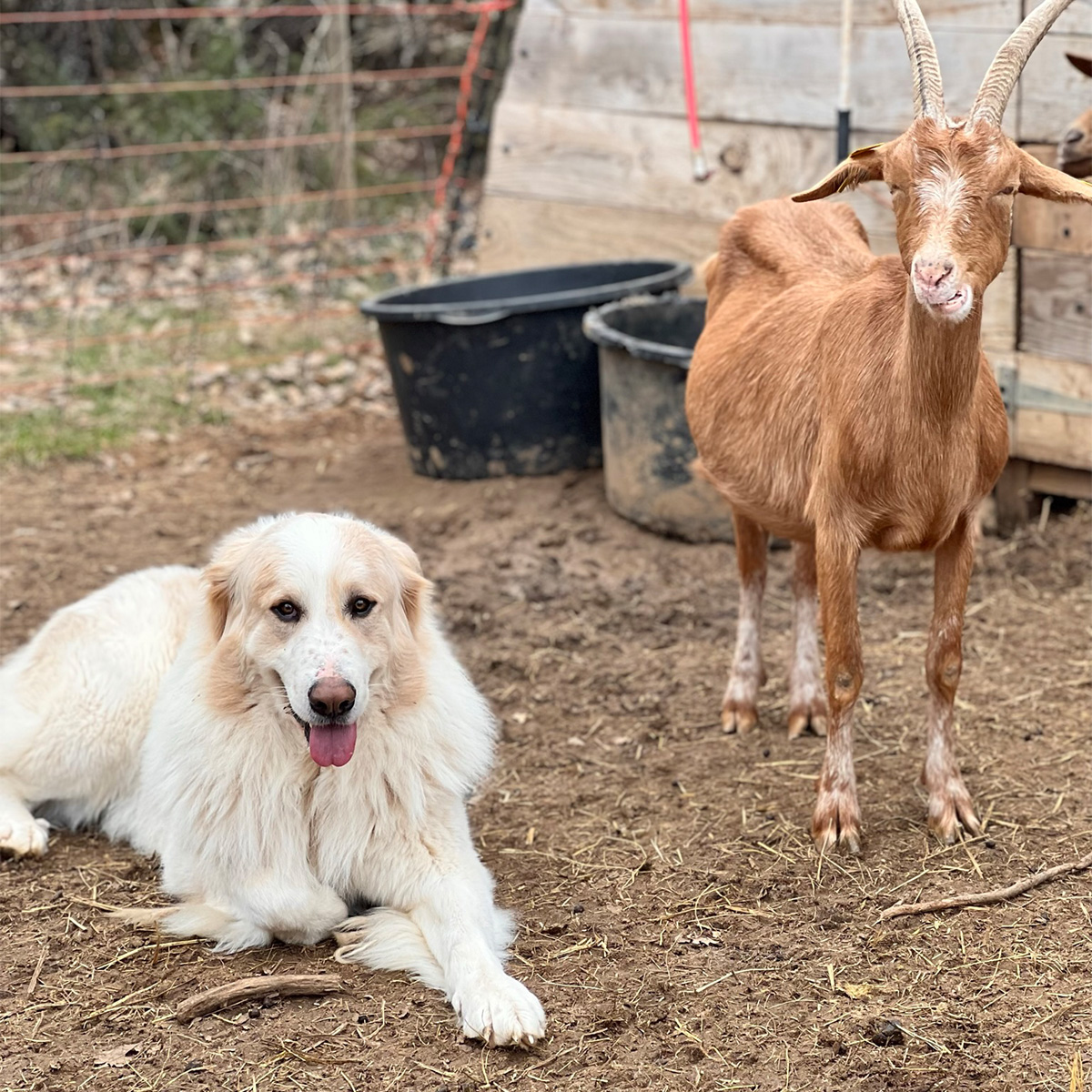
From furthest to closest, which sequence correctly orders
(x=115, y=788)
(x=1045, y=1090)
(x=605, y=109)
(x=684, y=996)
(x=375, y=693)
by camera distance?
(x=605, y=109) → (x=115, y=788) → (x=375, y=693) → (x=684, y=996) → (x=1045, y=1090)

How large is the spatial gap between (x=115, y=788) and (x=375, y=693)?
1.06 metres

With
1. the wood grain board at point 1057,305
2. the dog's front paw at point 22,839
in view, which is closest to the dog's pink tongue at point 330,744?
the dog's front paw at point 22,839

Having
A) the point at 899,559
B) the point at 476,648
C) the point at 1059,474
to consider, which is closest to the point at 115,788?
the point at 476,648

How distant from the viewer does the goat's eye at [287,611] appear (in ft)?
10.1

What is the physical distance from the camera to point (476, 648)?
507 centimetres

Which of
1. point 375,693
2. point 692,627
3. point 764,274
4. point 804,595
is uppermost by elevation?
point 764,274

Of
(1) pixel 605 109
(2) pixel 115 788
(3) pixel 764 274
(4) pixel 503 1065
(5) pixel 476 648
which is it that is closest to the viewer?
(4) pixel 503 1065

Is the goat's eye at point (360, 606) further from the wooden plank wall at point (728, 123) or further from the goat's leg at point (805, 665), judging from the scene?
the wooden plank wall at point (728, 123)

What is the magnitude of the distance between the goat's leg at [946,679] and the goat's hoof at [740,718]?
773mm

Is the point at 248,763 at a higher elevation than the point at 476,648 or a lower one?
higher

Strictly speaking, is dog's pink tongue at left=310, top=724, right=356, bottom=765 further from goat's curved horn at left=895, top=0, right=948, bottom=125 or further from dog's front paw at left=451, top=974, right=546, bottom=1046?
goat's curved horn at left=895, top=0, right=948, bottom=125

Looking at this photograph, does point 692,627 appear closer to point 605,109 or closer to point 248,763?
point 248,763

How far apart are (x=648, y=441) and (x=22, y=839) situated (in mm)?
3037

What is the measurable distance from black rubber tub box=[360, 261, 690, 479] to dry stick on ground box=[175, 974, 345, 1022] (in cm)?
365
